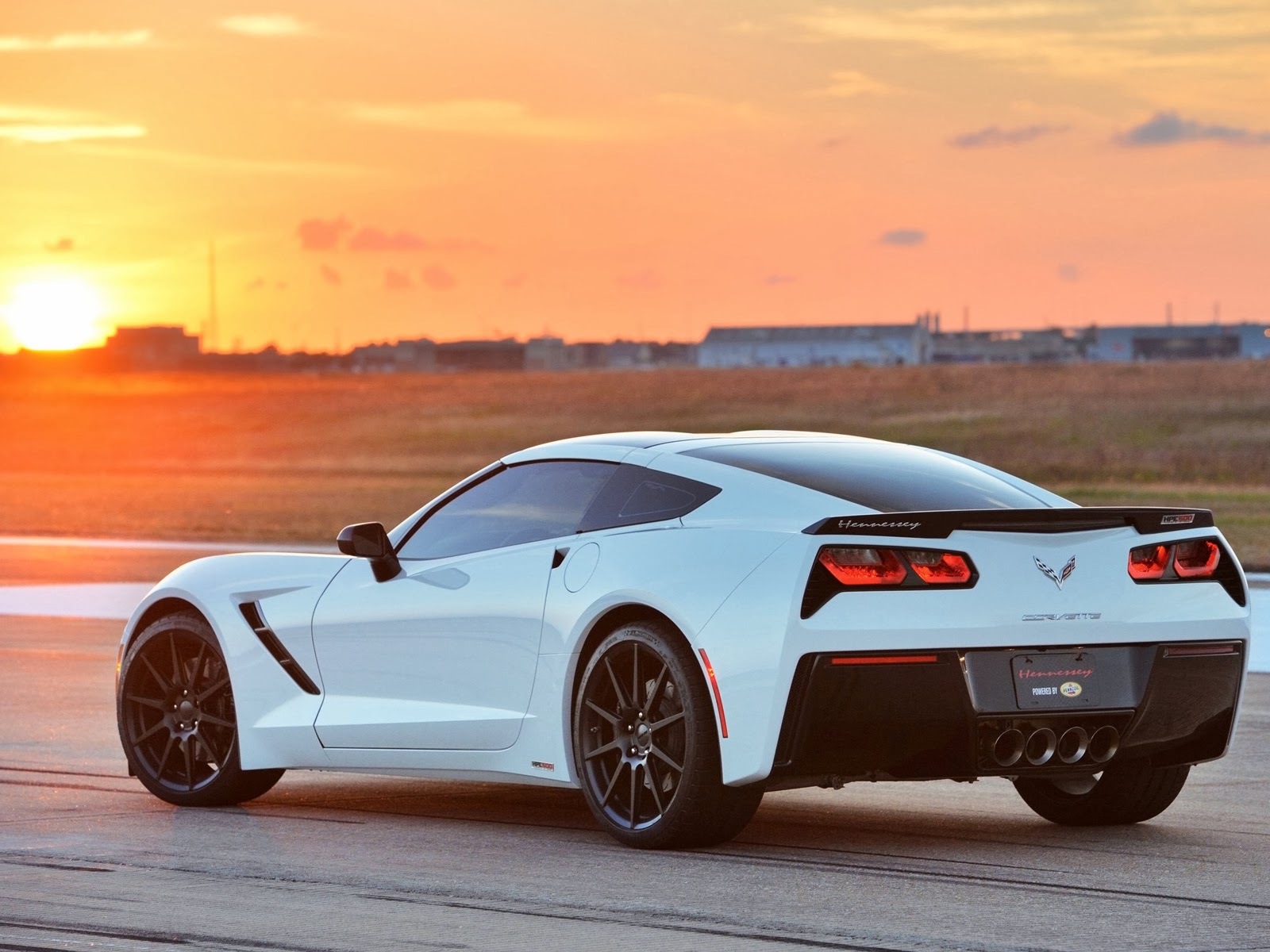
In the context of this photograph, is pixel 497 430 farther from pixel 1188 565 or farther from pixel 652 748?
pixel 652 748

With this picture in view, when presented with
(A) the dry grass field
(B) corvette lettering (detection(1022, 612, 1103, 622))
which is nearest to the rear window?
(B) corvette lettering (detection(1022, 612, 1103, 622))

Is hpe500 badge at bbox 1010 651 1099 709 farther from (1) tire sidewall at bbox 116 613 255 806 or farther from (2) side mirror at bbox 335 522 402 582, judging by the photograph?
(1) tire sidewall at bbox 116 613 255 806

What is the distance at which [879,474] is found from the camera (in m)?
7.92

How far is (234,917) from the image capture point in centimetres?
655

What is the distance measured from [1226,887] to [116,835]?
387 centimetres

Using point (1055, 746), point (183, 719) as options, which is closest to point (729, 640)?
point (1055, 746)

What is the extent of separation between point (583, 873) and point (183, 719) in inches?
96.6

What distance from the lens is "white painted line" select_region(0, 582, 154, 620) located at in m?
18.6

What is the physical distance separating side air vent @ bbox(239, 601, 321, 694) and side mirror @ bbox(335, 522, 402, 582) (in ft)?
1.57

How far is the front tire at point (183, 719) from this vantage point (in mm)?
8938

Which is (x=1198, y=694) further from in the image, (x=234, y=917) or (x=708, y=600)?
(x=234, y=917)

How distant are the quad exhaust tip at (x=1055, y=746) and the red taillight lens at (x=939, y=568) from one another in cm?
52

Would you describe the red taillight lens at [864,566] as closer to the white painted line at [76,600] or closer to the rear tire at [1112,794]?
the rear tire at [1112,794]

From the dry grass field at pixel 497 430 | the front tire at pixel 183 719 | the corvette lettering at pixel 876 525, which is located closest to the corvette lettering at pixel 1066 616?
the corvette lettering at pixel 876 525
